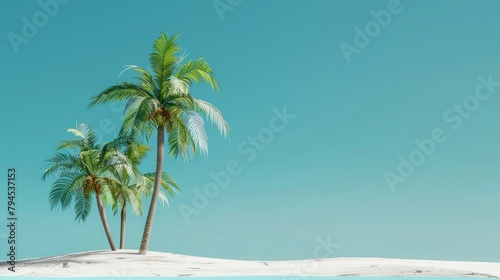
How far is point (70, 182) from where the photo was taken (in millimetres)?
24094

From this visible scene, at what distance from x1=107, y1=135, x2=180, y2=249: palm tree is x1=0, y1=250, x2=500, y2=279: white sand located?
556 cm

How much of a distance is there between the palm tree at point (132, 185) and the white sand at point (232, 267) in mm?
5561

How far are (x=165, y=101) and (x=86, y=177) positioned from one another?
5571 millimetres

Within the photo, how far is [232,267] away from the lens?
17688 millimetres

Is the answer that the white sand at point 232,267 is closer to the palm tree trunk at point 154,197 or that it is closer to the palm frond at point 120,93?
the palm tree trunk at point 154,197

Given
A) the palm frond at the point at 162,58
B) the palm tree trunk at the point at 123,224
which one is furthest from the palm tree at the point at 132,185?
the palm frond at the point at 162,58

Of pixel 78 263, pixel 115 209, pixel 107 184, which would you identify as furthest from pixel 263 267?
pixel 115 209

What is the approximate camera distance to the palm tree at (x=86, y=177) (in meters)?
24.0

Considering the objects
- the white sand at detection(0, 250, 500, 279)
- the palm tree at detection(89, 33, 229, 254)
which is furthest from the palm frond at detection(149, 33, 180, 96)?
the white sand at detection(0, 250, 500, 279)

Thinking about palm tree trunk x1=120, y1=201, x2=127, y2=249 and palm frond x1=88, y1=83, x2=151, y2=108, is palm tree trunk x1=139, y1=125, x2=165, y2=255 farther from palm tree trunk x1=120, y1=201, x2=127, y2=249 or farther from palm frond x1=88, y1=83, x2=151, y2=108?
palm tree trunk x1=120, y1=201, x2=127, y2=249

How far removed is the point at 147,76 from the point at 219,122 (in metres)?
3.25

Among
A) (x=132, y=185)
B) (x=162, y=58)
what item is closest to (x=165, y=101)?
(x=162, y=58)

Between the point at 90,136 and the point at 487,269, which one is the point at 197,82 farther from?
the point at 487,269

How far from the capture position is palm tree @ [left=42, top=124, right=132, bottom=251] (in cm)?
2400
